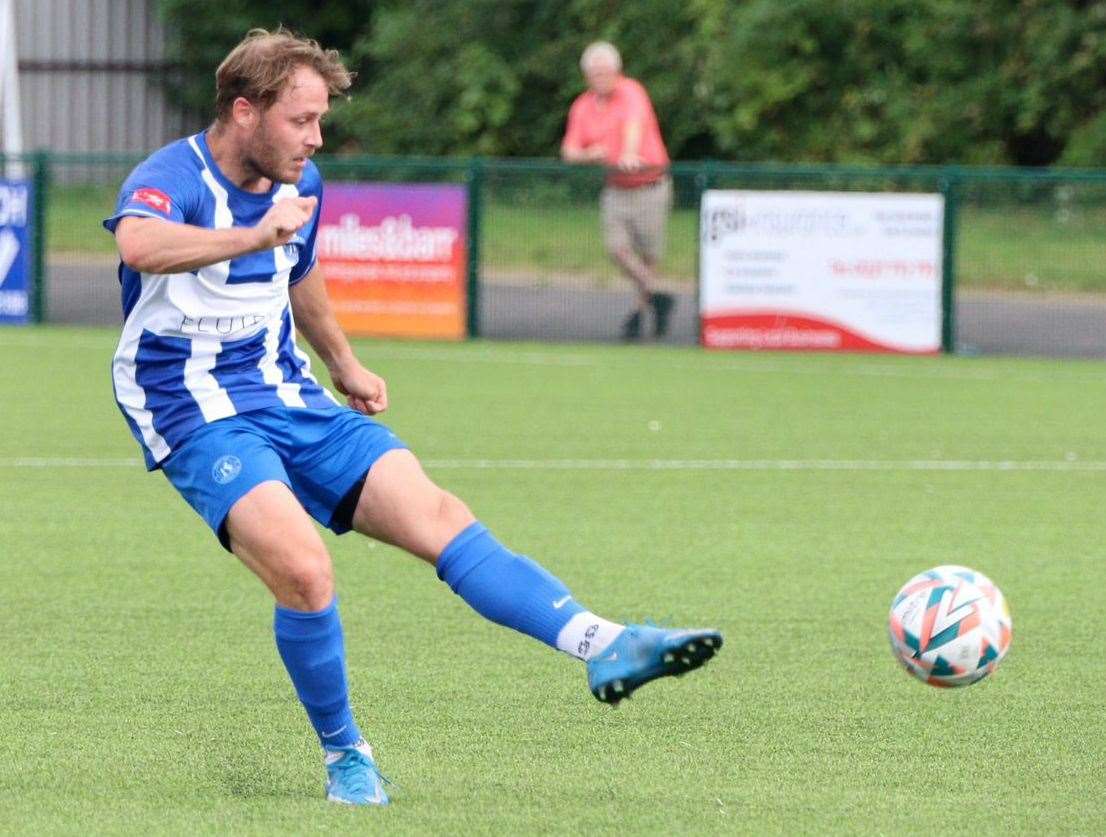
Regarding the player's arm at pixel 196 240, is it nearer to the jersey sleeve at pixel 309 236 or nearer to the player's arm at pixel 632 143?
Answer: the jersey sleeve at pixel 309 236

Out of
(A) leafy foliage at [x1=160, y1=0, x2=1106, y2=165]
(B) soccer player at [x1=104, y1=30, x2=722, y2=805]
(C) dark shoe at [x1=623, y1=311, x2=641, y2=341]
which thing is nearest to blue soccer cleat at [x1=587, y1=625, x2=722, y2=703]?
(B) soccer player at [x1=104, y1=30, x2=722, y2=805]

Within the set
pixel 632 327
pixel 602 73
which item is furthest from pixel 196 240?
pixel 632 327

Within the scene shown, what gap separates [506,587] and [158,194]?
113cm

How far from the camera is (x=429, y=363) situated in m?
A: 15.0

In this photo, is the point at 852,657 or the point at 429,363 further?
the point at 429,363

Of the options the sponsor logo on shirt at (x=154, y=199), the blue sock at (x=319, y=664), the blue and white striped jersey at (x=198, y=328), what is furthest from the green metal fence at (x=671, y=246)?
the blue sock at (x=319, y=664)

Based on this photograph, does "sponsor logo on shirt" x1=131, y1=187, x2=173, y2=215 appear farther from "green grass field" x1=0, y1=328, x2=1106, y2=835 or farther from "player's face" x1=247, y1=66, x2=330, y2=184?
"green grass field" x1=0, y1=328, x2=1106, y2=835

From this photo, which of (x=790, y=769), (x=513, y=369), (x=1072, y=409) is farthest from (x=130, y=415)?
(x=513, y=369)

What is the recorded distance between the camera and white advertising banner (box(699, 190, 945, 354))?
15.6m

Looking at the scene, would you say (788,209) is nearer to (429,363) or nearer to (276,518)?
(429,363)

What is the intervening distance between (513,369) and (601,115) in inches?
109

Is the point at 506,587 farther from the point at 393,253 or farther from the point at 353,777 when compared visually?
the point at 393,253

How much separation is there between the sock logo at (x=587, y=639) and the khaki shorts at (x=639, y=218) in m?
11.9

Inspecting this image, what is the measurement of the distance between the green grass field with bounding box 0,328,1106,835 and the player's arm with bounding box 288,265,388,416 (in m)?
0.83
